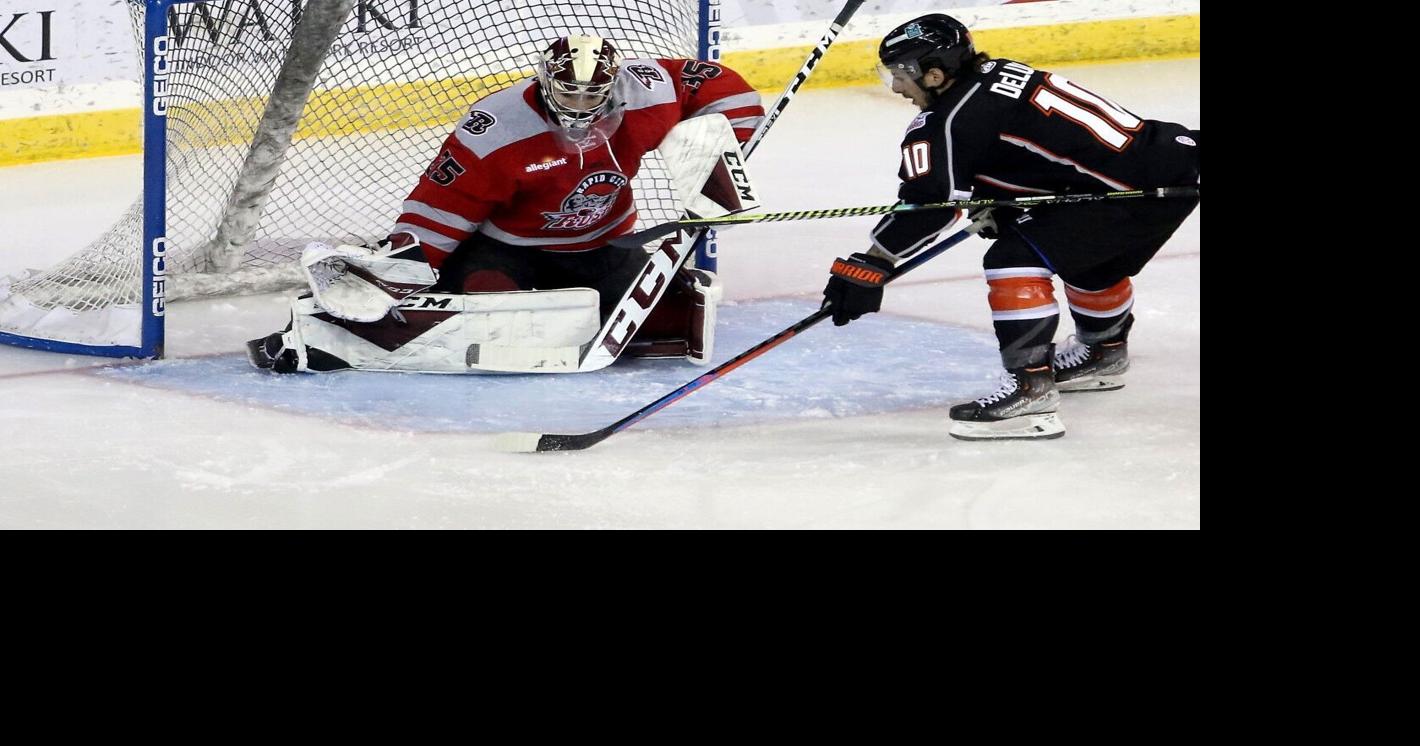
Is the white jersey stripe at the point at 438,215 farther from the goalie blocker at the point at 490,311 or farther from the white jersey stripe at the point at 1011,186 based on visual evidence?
the white jersey stripe at the point at 1011,186

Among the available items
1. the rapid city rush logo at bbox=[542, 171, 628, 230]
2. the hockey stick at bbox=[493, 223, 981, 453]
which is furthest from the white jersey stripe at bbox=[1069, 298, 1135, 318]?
the rapid city rush logo at bbox=[542, 171, 628, 230]

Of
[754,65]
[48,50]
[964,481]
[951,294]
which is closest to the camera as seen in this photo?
[964,481]

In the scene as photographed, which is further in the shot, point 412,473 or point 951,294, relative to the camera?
point 951,294

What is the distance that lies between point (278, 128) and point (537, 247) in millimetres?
869

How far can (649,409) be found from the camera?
3250 millimetres

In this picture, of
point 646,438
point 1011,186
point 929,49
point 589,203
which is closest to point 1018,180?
point 1011,186

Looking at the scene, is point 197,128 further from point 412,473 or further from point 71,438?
point 412,473

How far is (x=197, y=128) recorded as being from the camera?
4.09 meters

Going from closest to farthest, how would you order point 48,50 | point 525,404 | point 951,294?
1. point 525,404
2. point 951,294
3. point 48,50

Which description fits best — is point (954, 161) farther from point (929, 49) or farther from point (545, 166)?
point (545, 166)

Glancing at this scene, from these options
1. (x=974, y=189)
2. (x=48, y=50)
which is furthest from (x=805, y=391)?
(x=48, y=50)

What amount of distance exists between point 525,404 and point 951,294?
130 cm

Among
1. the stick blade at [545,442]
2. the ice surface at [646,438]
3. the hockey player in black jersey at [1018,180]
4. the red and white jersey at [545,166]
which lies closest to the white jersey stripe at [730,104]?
the red and white jersey at [545,166]

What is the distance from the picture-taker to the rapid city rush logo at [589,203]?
3.73m
